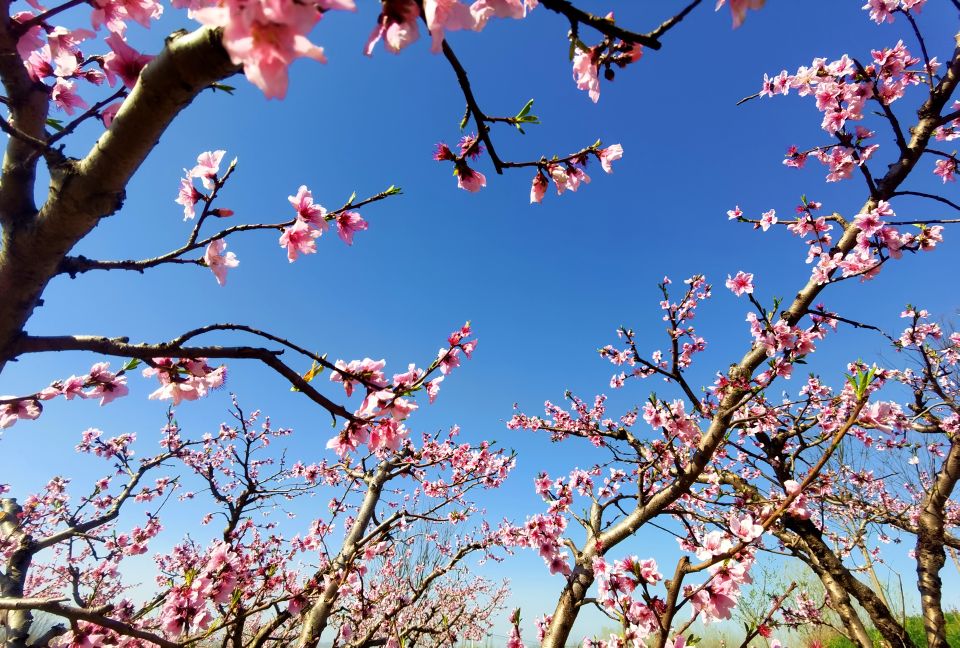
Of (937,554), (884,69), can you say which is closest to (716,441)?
(937,554)

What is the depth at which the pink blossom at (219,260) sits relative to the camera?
2.02 m

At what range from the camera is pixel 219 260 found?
207 centimetres

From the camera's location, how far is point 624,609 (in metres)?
2.47

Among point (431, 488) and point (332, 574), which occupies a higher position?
point (431, 488)

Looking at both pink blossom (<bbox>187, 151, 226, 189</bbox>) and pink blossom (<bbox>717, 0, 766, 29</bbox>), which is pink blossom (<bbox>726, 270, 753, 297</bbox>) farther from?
pink blossom (<bbox>187, 151, 226, 189</bbox>)

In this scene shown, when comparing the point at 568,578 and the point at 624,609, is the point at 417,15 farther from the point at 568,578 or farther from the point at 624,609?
the point at 568,578

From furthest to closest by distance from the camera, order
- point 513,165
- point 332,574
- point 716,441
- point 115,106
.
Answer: point 332,574 < point 716,441 < point 115,106 < point 513,165

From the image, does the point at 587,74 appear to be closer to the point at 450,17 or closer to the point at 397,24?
the point at 450,17

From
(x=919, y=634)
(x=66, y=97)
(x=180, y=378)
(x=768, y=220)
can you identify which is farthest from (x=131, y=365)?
(x=919, y=634)

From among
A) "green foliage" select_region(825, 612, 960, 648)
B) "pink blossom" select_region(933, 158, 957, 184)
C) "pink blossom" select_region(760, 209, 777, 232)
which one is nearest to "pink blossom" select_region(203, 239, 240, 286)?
"pink blossom" select_region(760, 209, 777, 232)

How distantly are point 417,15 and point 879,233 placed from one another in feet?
15.9

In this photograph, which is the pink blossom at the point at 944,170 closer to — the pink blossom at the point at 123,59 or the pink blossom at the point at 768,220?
the pink blossom at the point at 768,220

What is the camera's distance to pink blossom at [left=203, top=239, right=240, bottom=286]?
2.02 m

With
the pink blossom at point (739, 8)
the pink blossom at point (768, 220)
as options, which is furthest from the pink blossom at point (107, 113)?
the pink blossom at point (768, 220)
